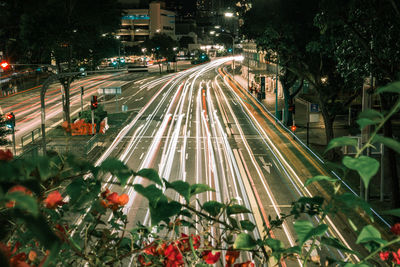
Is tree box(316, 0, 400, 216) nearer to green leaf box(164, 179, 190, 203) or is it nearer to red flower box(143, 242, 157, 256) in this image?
red flower box(143, 242, 157, 256)

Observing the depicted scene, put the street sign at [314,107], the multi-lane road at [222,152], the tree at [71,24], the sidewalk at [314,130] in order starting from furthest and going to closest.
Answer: the sidewalk at [314,130] < the street sign at [314,107] < the tree at [71,24] < the multi-lane road at [222,152]

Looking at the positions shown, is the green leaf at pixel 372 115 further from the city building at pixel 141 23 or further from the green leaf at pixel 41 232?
the city building at pixel 141 23

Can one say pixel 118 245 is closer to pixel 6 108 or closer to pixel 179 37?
pixel 6 108

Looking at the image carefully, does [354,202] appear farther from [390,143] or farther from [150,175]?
[150,175]

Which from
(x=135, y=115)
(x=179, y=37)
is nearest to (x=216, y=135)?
(x=135, y=115)

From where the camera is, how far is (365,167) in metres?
1.46

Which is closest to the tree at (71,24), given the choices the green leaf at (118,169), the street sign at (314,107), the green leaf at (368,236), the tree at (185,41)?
the street sign at (314,107)

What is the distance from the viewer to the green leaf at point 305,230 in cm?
152

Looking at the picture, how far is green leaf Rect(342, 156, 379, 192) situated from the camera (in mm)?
1421

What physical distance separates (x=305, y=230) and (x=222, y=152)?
1055 inches

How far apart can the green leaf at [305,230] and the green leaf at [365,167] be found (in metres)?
0.29

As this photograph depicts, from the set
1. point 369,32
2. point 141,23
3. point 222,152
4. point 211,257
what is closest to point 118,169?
point 211,257

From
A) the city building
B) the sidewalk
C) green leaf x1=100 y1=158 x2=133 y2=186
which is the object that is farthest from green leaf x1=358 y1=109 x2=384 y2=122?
the city building

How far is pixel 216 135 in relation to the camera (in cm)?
3366
